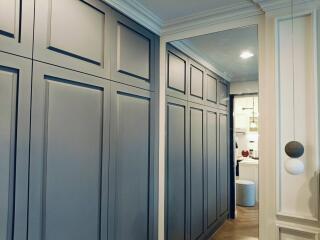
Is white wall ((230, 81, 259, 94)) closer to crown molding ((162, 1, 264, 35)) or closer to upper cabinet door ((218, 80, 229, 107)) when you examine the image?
upper cabinet door ((218, 80, 229, 107))

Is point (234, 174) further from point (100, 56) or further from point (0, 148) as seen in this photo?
point (0, 148)

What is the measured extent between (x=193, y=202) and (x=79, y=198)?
4.30 feet

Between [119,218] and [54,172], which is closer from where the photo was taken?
[54,172]

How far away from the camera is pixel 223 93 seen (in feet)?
7.41

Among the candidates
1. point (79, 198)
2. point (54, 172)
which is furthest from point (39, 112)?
point (79, 198)

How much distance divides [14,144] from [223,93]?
1.70 m

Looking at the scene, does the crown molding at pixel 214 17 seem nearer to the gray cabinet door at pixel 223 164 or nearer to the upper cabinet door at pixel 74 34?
the upper cabinet door at pixel 74 34

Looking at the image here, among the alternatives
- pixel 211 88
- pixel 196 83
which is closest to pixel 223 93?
pixel 211 88

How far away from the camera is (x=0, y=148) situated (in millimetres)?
1123

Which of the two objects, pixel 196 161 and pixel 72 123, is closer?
pixel 72 123

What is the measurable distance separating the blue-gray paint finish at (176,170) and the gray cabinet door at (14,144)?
4.42ft

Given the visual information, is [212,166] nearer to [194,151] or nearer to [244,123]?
[194,151]

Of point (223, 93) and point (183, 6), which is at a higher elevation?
point (183, 6)

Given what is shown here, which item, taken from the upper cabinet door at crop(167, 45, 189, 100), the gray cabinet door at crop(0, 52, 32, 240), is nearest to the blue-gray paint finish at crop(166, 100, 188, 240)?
the upper cabinet door at crop(167, 45, 189, 100)
